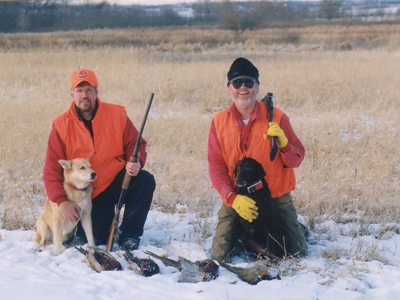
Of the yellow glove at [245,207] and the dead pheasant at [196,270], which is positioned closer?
the dead pheasant at [196,270]

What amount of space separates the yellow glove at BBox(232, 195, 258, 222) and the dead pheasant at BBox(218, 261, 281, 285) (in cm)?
41

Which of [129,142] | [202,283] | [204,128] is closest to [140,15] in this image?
[204,128]

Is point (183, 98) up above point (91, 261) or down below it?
above

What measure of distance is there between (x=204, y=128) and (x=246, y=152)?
3.53m

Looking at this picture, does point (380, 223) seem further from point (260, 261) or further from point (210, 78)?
point (210, 78)

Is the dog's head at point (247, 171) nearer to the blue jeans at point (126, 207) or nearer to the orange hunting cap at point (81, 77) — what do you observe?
the blue jeans at point (126, 207)

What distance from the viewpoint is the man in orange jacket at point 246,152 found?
11.6 ft

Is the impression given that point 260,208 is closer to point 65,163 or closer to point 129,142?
point 129,142

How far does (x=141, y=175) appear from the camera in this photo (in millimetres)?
3873

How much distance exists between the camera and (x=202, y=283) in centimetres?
301

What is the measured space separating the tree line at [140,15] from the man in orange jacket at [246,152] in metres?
27.5

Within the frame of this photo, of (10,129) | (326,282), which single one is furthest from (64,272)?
(10,129)

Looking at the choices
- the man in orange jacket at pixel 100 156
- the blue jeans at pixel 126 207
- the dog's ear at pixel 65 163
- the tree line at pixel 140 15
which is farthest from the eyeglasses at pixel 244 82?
the tree line at pixel 140 15

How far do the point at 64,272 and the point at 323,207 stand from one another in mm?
2884
